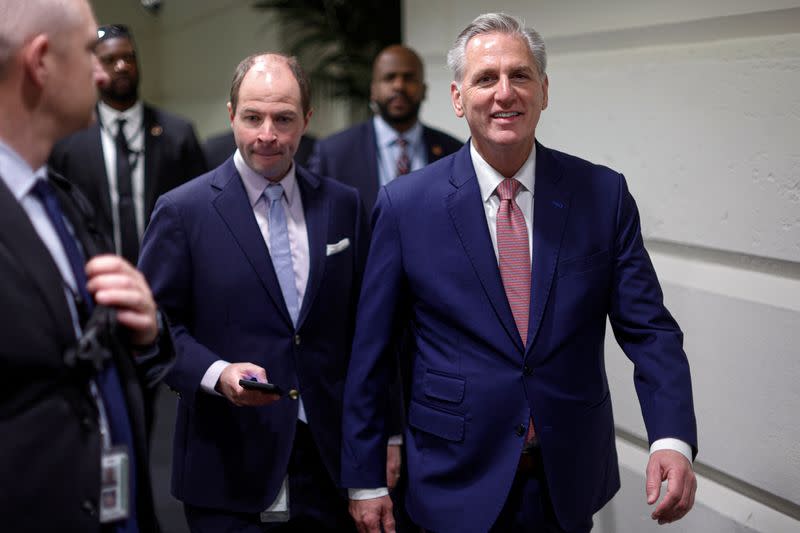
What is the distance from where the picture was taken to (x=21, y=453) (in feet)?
4.23

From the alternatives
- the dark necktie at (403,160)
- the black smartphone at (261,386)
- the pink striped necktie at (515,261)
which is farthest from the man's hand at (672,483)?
the dark necktie at (403,160)

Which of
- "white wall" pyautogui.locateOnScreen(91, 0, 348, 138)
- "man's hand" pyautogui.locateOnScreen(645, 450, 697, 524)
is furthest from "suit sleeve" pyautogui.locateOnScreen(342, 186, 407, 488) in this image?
"white wall" pyautogui.locateOnScreen(91, 0, 348, 138)

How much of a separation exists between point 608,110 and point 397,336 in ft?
4.71

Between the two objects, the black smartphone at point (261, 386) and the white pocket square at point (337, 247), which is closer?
the black smartphone at point (261, 386)

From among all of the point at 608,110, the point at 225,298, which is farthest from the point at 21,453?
the point at 608,110

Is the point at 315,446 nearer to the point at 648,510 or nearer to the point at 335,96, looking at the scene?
the point at 648,510

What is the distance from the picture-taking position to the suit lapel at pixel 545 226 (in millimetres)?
2008

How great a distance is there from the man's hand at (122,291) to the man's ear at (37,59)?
0.26 m

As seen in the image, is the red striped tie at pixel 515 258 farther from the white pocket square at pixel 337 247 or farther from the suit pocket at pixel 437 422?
the white pocket square at pixel 337 247

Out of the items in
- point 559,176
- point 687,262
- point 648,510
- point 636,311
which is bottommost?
point 648,510

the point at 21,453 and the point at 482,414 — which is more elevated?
the point at 21,453

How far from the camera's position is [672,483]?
→ 6.19ft

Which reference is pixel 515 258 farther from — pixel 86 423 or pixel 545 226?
pixel 86 423

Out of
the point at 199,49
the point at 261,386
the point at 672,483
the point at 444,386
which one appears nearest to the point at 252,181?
the point at 261,386
